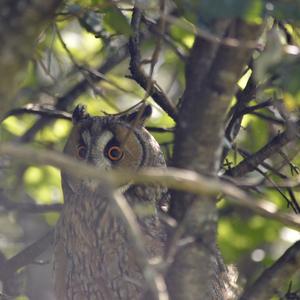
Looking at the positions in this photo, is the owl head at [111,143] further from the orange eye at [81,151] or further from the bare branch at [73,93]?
the bare branch at [73,93]

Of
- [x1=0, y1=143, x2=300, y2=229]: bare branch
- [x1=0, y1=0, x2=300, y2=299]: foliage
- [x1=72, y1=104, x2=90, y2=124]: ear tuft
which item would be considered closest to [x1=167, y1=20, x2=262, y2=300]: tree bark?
[x1=0, y1=0, x2=300, y2=299]: foliage

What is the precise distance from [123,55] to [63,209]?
39.4 inches

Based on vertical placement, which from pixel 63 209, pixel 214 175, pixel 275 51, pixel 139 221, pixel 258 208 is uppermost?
pixel 275 51

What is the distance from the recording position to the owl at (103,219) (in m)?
3.14

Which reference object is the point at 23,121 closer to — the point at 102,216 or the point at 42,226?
the point at 42,226

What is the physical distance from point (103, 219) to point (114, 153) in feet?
0.99

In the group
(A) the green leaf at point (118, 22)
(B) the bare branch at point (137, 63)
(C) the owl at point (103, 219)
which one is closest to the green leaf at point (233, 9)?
(A) the green leaf at point (118, 22)

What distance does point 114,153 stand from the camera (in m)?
3.29

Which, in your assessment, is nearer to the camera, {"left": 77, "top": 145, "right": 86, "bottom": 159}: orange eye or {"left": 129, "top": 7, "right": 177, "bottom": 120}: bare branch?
{"left": 129, "top": 7, "right": 177, "bottom": 120}: bare branch

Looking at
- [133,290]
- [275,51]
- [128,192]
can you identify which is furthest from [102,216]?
[275,51]

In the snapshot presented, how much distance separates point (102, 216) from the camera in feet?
11.1

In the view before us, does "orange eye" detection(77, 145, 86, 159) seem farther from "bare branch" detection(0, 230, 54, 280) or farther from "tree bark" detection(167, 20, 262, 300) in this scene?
"tree bark" detection(167, 20, 262, 300)

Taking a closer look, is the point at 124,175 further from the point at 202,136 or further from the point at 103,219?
the point at 103,219

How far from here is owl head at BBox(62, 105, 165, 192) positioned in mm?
3244
